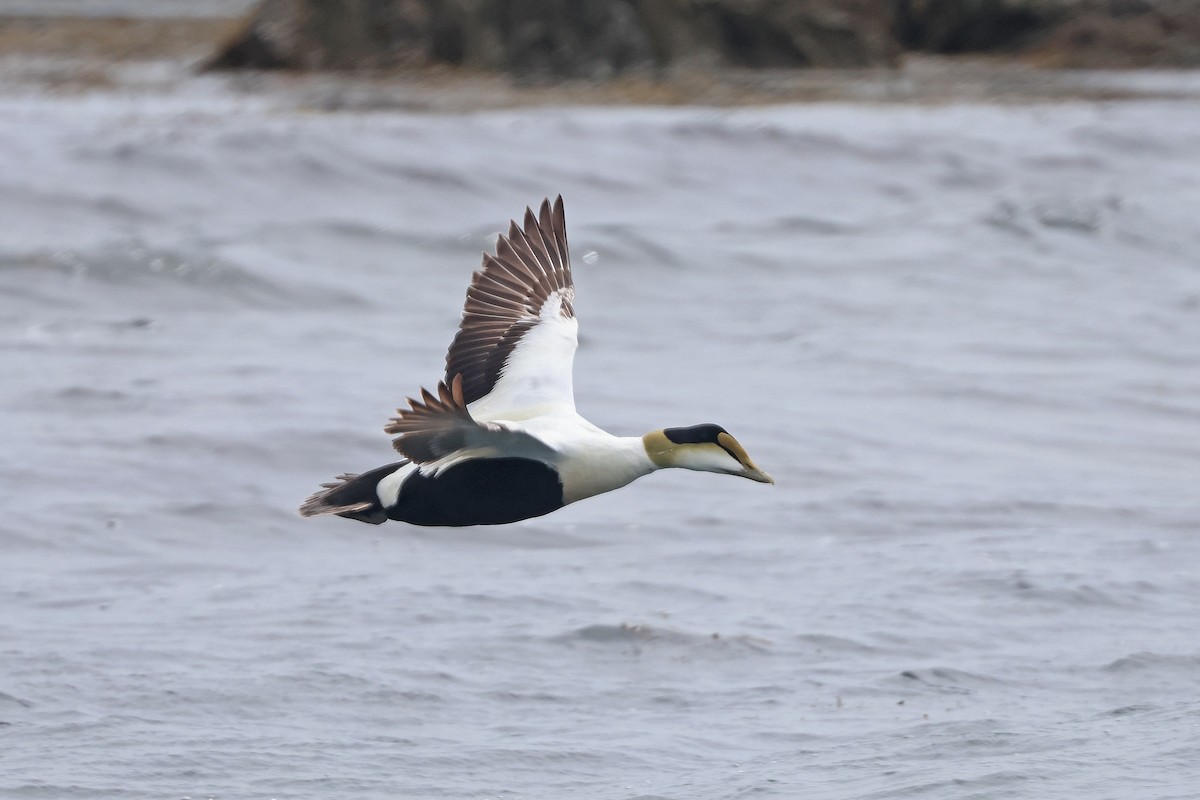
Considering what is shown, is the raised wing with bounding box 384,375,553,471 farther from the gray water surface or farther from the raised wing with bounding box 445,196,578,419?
the gray water surface

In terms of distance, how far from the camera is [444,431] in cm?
512

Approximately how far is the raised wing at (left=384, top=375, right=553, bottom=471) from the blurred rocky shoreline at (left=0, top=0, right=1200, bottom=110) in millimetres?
17468

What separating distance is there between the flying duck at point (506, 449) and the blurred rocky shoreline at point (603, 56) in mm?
16331

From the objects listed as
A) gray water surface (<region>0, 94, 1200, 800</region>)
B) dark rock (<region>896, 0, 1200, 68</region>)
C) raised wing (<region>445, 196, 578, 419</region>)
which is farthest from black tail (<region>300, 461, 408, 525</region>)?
dark rock (<region>896, 0, 1200, 68</region>)

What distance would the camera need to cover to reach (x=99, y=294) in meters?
15.4

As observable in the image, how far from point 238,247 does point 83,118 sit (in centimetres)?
559

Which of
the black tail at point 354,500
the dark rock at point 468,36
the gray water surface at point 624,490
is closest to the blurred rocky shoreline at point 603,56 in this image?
the dark rock at point 468,36

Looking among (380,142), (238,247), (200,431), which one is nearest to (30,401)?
(200,431)

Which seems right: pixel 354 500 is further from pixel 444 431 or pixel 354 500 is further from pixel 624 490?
pixel 624 490

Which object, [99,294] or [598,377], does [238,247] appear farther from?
[598,377]

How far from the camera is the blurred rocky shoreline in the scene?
2441 centimetres

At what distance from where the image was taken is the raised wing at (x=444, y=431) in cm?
503

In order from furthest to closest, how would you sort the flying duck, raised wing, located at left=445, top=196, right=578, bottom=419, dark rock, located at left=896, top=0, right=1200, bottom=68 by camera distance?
dark rock, located at left=896, top=0, right=1200, bottom=68
raised wing, located at left=445, top=196, right=578, bottom=419
the flying duck

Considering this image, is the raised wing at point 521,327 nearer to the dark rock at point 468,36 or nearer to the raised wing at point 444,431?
the raised wing at point 444,431
